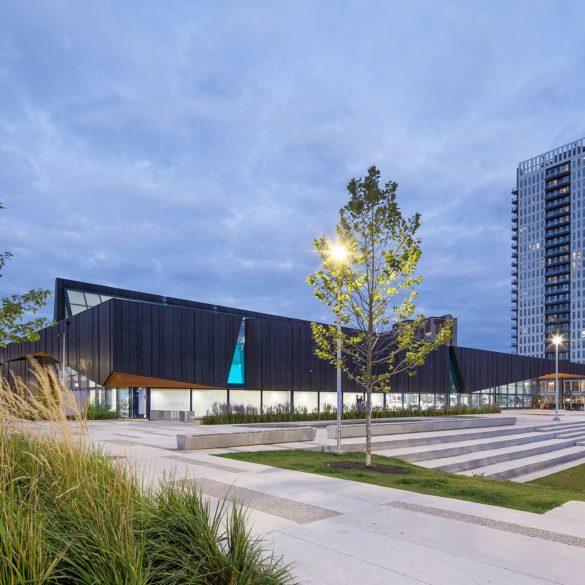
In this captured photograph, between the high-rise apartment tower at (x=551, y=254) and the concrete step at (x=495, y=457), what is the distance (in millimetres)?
116850

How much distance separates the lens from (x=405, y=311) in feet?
41.5

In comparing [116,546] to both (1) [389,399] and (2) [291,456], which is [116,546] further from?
(1) [389,399]

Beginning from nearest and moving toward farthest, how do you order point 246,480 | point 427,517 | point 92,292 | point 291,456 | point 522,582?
point 522,582
point 427,517
point 246,480
point 291,456
point 92,292

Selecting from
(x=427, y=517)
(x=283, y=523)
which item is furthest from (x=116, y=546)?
(x=427, y=517)

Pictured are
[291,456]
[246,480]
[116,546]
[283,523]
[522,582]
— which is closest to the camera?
[116,546]

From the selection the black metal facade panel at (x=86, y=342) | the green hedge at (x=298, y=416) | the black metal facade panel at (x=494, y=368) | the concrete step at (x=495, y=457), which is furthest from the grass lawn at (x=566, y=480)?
the black metal facade panel at (x=494, y=368)

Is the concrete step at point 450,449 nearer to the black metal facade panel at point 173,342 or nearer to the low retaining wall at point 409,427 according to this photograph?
the low retaining wall at point 409,427

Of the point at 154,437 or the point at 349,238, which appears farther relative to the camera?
the point at 154,437

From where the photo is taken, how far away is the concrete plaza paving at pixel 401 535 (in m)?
5.05

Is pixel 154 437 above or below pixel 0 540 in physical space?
below

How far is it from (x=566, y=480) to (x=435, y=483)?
7.46 metres

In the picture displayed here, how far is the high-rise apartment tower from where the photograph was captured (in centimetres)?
12975

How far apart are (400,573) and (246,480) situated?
5.36 meters

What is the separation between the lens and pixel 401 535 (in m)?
6.29
